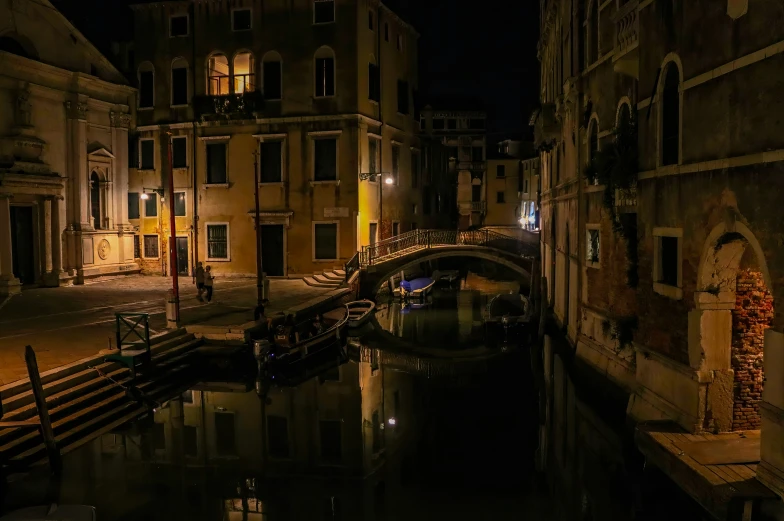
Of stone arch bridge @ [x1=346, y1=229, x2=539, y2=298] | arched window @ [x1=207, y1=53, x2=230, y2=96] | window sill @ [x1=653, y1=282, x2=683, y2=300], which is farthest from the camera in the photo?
arched window @ [x1=207, y1=53, x2=230, y2=96]

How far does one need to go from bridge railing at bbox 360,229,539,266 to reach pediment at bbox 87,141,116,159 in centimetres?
1161

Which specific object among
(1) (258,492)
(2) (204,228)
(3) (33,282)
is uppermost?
(2) (204,228)

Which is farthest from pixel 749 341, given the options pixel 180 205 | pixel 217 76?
pixel 180 205

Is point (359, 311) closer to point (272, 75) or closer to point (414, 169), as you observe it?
point (272, 75)

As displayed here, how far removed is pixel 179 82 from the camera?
30.0 m

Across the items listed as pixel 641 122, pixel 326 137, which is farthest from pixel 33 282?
pixel 641 122

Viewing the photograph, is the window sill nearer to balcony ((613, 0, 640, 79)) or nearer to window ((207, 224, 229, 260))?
balcony ((613, 0, 640, 79))

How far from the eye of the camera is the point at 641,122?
12.2 m

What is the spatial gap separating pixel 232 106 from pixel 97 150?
5.84 m

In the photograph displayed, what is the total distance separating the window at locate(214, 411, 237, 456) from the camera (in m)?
12.4

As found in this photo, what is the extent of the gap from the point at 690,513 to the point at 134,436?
31.5 ft

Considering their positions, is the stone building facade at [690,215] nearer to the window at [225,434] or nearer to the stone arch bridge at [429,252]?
the window at [225,434]

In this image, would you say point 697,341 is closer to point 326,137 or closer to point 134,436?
point 134,436

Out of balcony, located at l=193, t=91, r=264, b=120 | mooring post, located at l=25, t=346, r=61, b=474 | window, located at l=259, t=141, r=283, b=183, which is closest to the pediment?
balcony, located at l=193, t=91, r=264, b=120
